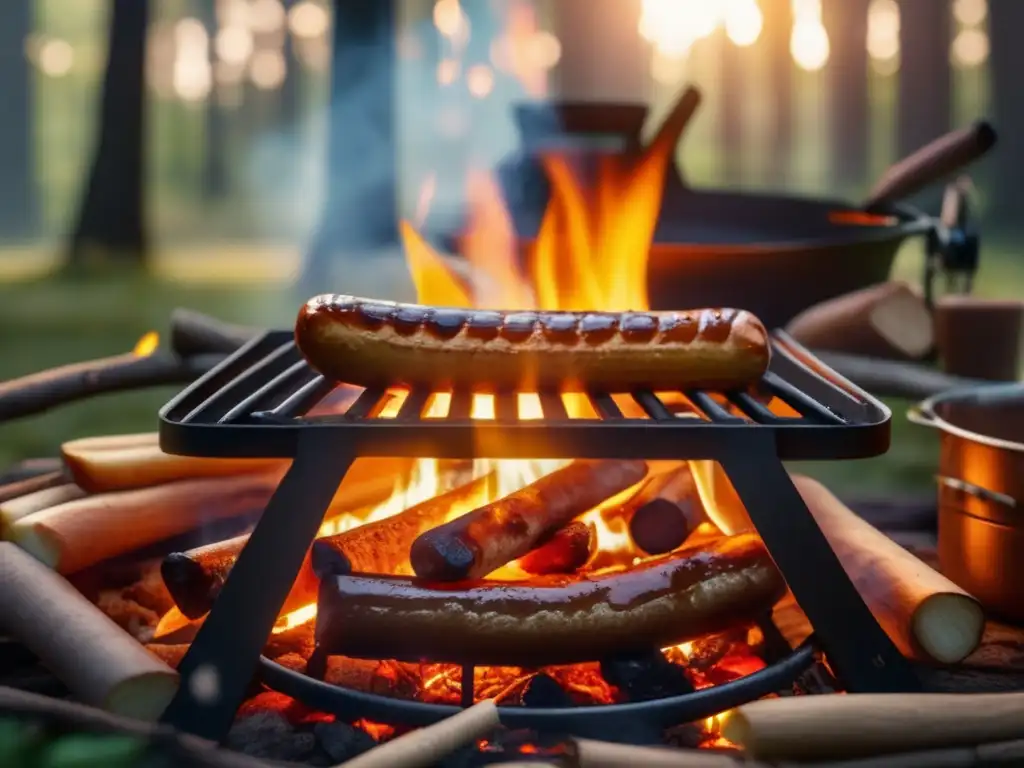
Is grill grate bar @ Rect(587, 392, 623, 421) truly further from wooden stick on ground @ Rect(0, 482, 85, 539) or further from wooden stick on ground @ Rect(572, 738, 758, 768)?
wooden stick on ground @ Rect(0, 482, 85, 539)

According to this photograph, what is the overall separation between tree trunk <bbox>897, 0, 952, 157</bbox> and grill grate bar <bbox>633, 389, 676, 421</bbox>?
1550cm

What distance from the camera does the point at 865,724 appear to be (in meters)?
1.84

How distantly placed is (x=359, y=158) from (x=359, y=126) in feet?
1.05

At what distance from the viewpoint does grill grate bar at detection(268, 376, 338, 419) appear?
6.47ft

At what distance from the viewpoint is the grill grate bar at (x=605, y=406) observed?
1967mm

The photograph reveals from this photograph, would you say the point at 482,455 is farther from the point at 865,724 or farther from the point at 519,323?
the point at 865,724

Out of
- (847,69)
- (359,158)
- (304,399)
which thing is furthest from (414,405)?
(847,69)

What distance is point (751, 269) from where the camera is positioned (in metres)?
2.93

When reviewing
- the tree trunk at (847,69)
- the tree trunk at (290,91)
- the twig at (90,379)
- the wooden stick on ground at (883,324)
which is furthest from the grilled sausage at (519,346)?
the tree trunk at (290,91)

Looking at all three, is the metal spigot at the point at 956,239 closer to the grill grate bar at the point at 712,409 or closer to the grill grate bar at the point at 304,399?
the grill grate bar at the point at 712,409

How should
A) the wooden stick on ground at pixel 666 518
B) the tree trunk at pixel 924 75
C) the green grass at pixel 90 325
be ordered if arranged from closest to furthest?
the wooden stick on ground at pixel 666 518, the green grass at pixel 90 325, the tree trunk at pixel 924 75

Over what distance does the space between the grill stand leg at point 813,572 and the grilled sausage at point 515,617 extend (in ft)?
1.05

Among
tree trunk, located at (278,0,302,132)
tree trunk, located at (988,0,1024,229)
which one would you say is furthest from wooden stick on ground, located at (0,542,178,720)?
tree trunk, located at (278,0,302,132)

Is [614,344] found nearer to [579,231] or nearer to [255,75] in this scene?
[579,231]
